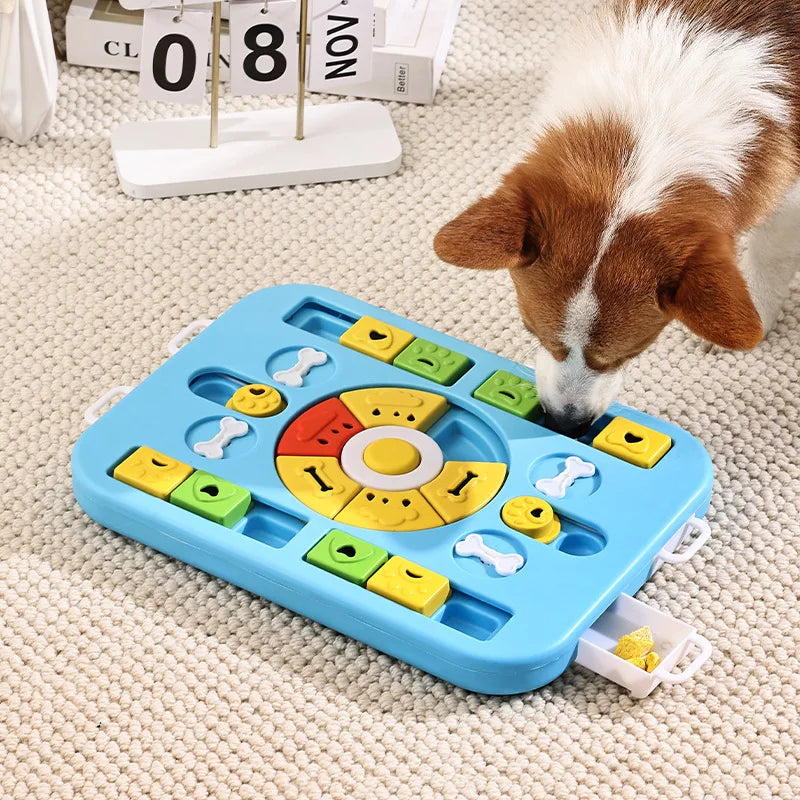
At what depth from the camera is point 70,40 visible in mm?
2178

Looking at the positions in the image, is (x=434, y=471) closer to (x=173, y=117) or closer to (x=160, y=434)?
(x=160, y=434)

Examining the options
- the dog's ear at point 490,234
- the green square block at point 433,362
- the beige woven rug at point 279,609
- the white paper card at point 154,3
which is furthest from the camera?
the white paper card at point 154,3

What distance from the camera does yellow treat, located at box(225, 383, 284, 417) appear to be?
1484 mm

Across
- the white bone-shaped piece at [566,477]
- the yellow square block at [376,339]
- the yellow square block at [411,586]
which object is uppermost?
the yellow square block at [376,339]

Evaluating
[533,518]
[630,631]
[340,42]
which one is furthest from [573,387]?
[340,42]

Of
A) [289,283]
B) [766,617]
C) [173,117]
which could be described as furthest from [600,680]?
[173,117]

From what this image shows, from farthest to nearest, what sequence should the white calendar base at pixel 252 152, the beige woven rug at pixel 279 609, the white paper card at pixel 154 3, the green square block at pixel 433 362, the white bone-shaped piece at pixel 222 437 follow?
the white calendar base at pixel 252 152, the white paper card at pixel 154 3, the green square block at pixel 433 362, the white bone-shaped piece at pixel 222 437, the beige woven rug at pixel 279 609

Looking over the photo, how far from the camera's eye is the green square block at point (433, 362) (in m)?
1.55

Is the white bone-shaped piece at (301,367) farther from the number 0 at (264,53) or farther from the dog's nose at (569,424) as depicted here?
the number 0 at (264,53)

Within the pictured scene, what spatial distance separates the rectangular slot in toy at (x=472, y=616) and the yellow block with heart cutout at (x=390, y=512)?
0.10 meters

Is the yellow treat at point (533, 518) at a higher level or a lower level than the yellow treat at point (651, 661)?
higher

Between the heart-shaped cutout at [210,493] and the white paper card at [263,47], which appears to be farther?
the white paper card at [263,47]

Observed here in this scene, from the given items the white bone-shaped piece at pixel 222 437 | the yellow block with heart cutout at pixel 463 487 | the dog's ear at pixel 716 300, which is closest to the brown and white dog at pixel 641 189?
the dog's ear at pixel 716 300

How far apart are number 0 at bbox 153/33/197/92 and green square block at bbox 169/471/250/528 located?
72 cm
